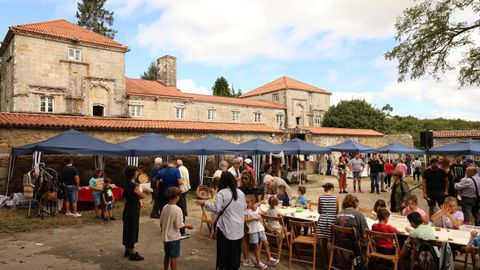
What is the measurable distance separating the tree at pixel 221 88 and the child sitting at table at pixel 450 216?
47.2 metres

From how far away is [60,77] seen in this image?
23359 mm

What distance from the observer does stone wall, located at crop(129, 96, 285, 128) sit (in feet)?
92.6

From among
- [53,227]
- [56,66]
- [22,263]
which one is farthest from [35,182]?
[56,66]

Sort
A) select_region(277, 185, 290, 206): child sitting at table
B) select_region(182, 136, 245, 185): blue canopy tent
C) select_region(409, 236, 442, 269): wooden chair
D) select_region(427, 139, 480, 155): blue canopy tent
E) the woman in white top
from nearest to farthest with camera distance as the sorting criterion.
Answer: select_region(409, 236, 442, 269): wooden chair → the woman in white top → select_region(277, 185, 290, 206): child sitting at table → select_region(427, 139, 480, 155): blue canopy tent → select_region(182, 136, 245, 185): blue canopy tent

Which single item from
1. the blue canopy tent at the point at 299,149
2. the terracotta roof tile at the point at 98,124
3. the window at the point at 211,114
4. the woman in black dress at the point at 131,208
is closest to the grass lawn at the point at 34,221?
the woman in black dress at the point at 131,208

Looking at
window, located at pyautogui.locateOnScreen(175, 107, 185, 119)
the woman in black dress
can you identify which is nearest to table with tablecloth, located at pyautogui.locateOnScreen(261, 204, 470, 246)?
the woman in black dress

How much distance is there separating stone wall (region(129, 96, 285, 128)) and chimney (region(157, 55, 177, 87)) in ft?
12.3

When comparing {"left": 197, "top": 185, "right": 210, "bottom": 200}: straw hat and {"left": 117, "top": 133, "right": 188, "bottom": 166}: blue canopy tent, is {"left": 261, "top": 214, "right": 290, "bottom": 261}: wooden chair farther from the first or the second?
{"left": 117, "top": 133, "right": 188, "bottom": 166}: blue canopy tent

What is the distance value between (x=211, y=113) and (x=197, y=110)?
1.81 meters

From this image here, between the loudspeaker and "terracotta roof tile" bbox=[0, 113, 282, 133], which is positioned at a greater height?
"terracotta roof tile" bbox=[0, 113, 282, 133]

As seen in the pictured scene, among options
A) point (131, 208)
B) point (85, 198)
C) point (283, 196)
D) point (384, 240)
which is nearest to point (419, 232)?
point (384, 240)

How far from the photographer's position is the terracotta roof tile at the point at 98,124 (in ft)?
46.2

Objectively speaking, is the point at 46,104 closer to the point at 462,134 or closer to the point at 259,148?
the point at 259,148

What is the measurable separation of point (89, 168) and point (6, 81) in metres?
15.1
